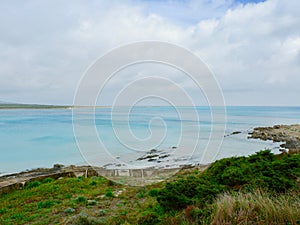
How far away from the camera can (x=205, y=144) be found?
99.8ft

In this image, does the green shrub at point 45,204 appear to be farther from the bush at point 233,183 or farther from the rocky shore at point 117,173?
the bush at point 233,183

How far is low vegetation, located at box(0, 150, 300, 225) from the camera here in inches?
141

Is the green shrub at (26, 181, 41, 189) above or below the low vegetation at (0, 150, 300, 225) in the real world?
below

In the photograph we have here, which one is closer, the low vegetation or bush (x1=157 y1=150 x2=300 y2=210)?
the low vegetation

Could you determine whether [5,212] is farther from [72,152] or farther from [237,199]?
[72,152]

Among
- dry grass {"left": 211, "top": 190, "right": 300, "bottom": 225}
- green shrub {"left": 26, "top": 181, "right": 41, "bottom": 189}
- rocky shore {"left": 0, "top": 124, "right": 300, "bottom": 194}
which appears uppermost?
dry grass {"left": 211, "top": 190, "right": 300, "bottom": 225}

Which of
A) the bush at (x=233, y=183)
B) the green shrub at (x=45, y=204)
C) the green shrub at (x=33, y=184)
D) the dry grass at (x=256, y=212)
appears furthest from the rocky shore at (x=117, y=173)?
the dry grass at (x=256, y=212)

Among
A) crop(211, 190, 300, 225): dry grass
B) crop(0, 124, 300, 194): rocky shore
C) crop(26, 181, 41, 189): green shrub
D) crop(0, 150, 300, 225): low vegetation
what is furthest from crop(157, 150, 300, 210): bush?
crop(26, 181, 41, 189): green shrub

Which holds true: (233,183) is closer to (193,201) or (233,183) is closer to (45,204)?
(193,201)

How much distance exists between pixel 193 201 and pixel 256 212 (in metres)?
1.13

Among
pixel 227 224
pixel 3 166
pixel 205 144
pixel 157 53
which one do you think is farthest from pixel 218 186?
pixel 205 144

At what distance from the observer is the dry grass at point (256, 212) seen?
335 centimetres

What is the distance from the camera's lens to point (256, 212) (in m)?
3.55

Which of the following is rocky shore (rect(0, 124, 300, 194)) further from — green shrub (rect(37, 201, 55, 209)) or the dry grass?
the dry grass
